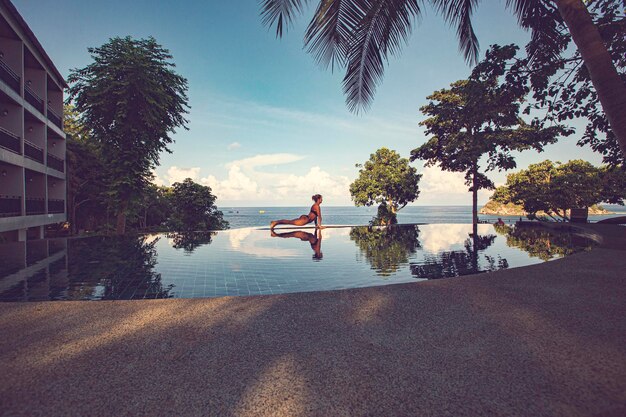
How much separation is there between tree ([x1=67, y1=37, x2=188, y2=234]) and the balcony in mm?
4654

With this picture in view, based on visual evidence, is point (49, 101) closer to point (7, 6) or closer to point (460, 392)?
point (7, 6)

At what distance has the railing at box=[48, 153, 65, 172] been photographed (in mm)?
18236

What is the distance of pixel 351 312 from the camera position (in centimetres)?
399

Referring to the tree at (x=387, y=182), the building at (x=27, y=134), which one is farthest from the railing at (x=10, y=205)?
the tree at (x=387, y=182)

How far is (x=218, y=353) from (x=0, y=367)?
1.91m

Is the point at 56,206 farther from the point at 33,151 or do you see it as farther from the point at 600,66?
the point at 600,66

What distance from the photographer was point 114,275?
672cm

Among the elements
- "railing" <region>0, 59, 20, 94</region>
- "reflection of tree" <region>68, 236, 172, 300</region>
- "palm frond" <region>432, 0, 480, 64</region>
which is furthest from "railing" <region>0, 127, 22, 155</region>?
"palm frond" <region>432, 0, 480, 64</region>

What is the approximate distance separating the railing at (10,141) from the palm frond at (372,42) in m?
16.4

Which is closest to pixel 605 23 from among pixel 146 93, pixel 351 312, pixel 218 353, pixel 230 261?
pixel 351 312

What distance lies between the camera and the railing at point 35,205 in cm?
1561

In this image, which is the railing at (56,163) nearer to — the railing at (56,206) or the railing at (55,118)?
the railing at (56,206)

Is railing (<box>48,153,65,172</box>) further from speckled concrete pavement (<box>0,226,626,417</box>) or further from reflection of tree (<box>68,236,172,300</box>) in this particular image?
speckled concrete pavement (<box>0,226,626,417</box>)

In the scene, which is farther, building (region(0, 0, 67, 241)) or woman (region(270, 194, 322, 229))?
woman (region(270, 194, 322, 229))
